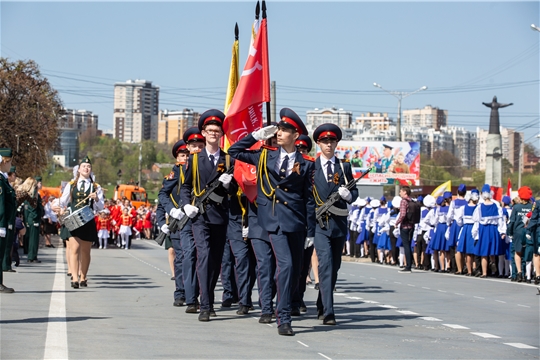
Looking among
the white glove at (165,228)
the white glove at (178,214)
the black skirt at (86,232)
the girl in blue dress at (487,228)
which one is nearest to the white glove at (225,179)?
the white glove at (178,214)

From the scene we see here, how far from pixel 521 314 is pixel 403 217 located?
37.0 feet

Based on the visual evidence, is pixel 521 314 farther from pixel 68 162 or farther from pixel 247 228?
pixel 68 162

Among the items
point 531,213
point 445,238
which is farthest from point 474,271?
point 531,213

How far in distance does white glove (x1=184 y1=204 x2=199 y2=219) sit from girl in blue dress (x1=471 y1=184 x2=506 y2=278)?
1191cm

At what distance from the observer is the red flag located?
12.1 metres

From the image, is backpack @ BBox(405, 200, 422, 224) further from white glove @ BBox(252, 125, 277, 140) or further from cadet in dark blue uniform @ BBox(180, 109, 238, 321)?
white glove @ BBox(252, 125, 277, 140)

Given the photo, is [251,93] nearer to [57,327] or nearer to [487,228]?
[57,327]

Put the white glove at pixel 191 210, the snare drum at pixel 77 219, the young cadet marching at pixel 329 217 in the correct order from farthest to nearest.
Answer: the snare drum at pixel 77 219 → the white glove at pixel 191 210 → the young cadet marching at pixel 329 217

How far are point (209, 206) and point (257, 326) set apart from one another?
1485mm

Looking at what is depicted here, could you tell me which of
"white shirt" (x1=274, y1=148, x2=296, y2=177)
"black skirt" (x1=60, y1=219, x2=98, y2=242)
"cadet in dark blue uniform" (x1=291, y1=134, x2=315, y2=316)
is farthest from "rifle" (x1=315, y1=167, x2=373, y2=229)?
"black skirt" (x1=60, y1=219, x2=98, y2=242)

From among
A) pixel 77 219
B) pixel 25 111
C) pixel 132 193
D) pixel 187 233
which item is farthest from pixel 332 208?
pixel 132 193

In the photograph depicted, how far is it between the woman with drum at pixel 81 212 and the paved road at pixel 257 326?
1.86ft

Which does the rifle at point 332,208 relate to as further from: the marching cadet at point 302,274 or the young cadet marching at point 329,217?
the marching cadet at point 302,274

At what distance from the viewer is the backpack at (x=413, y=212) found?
24.4 meters
